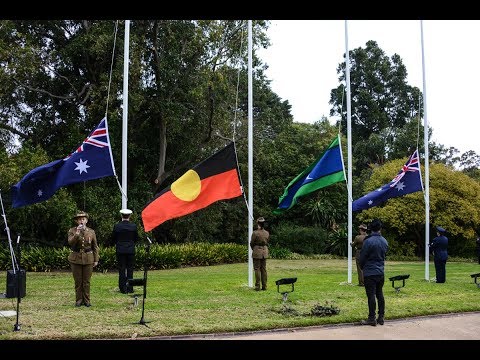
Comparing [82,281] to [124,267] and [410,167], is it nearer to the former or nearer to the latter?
[124,267]

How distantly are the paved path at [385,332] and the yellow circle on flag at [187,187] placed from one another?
4.40 m

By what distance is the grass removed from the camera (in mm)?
8609

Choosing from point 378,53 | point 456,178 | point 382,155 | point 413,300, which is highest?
point 378,53

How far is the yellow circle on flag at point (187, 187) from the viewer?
1218 cm

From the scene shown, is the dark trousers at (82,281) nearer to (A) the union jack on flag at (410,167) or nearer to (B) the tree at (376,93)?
(A) the union jack on flag at (410,167)

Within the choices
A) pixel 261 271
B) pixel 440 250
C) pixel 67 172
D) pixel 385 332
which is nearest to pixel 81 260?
pixel 67 172

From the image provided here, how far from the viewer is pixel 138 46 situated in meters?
24.5

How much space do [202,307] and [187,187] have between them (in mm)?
2856

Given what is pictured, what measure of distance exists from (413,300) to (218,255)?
15500mm

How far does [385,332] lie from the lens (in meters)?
8.79

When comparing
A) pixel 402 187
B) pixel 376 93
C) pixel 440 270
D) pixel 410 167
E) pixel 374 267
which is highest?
pixel 376 93

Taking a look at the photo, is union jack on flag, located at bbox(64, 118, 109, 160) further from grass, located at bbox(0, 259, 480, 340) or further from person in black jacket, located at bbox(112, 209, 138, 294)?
grass, located at bbox(0, 259, 480, 340)
